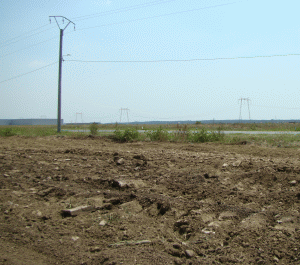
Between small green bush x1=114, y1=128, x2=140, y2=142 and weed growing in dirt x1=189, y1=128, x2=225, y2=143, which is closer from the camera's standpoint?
weed growing in dirt x1=189, y1=128, x2=225, y2=143

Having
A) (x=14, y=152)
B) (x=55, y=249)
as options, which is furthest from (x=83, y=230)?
(x=14, y=152)

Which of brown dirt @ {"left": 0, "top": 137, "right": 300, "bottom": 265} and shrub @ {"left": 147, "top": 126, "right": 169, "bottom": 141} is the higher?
shrub @ {"left": 147, "top": 126, "right": 169, "bottom": 141}

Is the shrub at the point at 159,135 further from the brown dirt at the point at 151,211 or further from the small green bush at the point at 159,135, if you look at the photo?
the brown dirt at the point at 151,211

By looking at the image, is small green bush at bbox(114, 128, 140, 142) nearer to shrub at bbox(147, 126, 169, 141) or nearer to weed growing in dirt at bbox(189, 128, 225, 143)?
shrub at bbox(147, 126, 169, 141)

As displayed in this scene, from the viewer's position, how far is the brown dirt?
2830 mm

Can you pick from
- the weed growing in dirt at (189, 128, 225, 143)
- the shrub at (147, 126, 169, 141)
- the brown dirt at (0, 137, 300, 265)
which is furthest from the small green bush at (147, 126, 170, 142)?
the brown dirt at (0, 137, 300, 265)

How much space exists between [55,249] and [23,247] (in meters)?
0.38

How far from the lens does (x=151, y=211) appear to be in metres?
3.86

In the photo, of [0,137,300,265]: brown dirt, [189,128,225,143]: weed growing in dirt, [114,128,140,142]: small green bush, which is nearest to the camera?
[0,137,300,265]: brown dirt

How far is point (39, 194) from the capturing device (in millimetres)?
4531

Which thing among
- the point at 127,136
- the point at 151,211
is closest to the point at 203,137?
the point at 127,136

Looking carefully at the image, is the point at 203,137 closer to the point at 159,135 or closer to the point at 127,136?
the point at 159,135

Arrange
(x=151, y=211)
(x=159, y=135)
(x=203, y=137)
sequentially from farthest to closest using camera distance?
(x=159, y=135) → (x=203, y=137) → (x=151, y=211)

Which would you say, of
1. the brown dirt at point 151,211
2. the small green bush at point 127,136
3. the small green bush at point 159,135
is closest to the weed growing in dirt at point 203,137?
the small green bush at point 159,135
